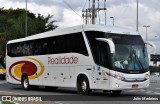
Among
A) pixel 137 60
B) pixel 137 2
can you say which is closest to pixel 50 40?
pixel 137 60

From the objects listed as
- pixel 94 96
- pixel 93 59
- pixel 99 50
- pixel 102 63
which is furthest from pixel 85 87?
pixel 99 50

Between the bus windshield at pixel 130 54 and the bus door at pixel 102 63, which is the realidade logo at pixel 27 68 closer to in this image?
the bus door at pixel 102 63

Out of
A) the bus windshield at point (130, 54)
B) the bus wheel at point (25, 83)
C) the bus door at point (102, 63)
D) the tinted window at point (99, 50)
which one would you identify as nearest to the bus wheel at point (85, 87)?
the bus door at point (102, 63)

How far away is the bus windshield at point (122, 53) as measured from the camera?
20062 mm

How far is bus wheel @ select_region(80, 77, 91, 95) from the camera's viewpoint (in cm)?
2131

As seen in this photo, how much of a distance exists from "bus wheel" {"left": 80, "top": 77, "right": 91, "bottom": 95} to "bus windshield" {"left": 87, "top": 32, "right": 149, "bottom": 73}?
139 centimetres

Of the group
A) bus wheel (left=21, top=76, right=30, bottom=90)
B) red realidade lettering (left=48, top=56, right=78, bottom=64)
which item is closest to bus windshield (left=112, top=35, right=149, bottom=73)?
red realidade lettering (left=48, top=56, right=78, bottom=64)

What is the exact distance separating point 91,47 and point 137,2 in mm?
36714

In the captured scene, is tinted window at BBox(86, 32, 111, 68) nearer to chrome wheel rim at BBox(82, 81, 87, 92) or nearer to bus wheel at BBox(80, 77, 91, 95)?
bus wheel at BBox(80, 77, 91, 95)

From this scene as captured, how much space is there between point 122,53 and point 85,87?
8.70 feet

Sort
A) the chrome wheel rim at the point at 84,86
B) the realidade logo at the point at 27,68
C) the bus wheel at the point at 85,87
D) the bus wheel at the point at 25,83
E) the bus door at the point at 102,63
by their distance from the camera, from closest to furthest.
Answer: the bus door at the point at 102,63, the bus wheel at the point at 85,87, the chrome wheel rim at the point at 84,86, the realidade logo at the point at 27,68, the bus wheel at the point at 25,83

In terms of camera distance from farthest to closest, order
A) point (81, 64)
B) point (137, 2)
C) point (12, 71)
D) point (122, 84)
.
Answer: point (137, 2) → point (12, 71) → point (81, 64) → point (122, 84)

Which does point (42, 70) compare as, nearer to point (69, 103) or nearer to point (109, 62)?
point (109, 62)

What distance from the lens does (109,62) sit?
20016 mm
